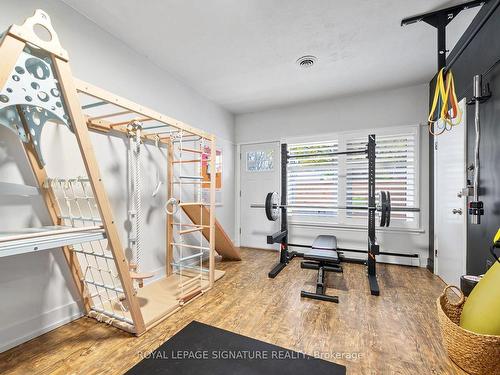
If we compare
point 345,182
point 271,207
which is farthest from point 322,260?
point 345,182

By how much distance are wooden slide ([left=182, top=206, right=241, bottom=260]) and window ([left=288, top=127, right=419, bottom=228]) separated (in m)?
1.28

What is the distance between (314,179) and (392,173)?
1.20 metres

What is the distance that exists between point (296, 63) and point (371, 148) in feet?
4.87

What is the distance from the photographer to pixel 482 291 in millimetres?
1437

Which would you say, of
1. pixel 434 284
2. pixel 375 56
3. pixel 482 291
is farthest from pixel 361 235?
pixel 375 56

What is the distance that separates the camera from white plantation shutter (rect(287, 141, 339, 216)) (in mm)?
3963

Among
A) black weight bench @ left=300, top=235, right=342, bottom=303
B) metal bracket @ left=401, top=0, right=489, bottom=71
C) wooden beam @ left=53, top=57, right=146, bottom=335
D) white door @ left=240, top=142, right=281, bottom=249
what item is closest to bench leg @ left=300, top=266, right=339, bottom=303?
black weight bench @ left=300, top=235, right=342, bottom=303

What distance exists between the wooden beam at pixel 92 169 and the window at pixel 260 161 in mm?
3284

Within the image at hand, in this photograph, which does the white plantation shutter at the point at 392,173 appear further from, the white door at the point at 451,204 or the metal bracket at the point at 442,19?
the metal bracket at the point at 442,19

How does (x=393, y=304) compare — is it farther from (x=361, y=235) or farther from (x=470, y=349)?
(x=361, y=235)

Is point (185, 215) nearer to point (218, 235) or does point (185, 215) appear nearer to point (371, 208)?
point (218, 235)

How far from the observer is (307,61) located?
2.85 meters

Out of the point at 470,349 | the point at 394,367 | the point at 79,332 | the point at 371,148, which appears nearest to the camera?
the point at 470,349

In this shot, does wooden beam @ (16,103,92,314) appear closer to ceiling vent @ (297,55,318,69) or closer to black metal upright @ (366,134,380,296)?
ceiling vent @ (297,55,318,69)
